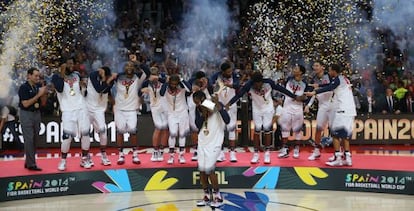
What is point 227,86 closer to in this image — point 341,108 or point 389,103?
point 341,108

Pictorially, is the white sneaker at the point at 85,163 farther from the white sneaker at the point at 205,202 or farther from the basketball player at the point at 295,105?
the basketball player at the point at 295,105

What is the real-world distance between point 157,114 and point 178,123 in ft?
1.39

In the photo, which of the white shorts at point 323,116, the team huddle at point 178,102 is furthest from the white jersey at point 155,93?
the white shorts at point 323,116

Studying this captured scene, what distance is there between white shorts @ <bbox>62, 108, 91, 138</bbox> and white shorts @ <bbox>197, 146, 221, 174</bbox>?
2.39m

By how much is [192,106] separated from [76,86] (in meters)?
2.29

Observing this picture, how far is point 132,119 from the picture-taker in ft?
34.8

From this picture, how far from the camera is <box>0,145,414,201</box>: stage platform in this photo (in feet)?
32.5

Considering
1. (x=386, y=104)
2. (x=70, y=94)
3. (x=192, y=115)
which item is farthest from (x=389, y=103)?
(x=70, y=94)

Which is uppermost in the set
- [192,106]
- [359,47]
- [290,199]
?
[359,47]

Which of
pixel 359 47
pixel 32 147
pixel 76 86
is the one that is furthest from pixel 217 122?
pixel 359 47

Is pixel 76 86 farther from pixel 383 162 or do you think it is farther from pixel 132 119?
pixel 383 162

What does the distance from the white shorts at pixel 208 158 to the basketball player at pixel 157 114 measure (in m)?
2.16

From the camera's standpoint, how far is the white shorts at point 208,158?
8742 mm

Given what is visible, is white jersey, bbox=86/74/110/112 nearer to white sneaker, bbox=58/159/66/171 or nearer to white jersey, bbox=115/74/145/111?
white jersey, bbox=115/74/145/111
